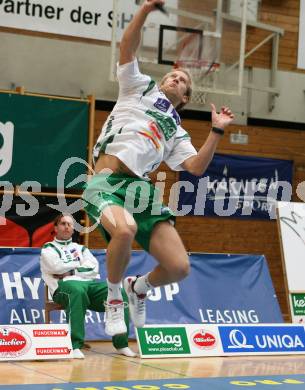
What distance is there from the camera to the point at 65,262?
31.0 feet

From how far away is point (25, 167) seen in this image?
39.5ft

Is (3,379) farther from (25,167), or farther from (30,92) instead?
(30,92)

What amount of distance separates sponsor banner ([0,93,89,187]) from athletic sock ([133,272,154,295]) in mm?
5869

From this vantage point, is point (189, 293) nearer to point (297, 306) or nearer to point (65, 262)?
point (297, 306)

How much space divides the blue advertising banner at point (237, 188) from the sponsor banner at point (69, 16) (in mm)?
3075

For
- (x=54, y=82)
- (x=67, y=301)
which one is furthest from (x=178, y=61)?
(x=67, y=301)

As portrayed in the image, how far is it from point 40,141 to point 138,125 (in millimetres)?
6276

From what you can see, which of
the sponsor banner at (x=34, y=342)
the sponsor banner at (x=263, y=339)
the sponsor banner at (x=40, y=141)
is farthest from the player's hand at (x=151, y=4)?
the sponsor banner at (x=40, y=141)

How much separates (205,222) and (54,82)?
383cm

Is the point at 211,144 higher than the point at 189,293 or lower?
higher

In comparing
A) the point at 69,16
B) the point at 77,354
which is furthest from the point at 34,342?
the point at 69,16

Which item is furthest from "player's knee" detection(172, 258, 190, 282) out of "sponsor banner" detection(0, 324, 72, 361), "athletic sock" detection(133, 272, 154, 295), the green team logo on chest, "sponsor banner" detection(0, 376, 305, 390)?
"sponsor banner" detection(0, 324, 72, 361)

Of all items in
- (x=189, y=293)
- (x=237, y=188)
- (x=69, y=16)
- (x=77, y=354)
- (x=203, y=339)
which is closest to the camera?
(x=77, y=354)

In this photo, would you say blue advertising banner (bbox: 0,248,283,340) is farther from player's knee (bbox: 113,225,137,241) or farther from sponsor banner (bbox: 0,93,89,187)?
player's knee (bbox: 113,225,137,241)
